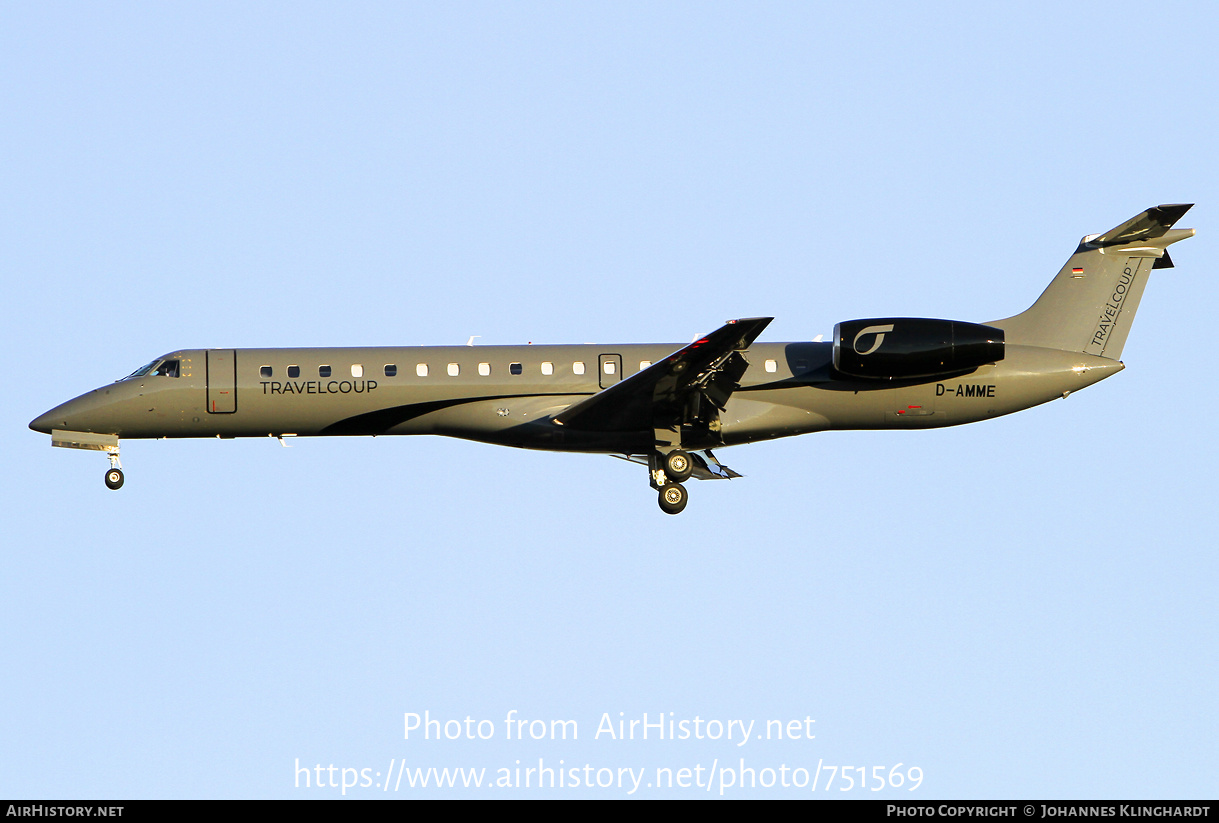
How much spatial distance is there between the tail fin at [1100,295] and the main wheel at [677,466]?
23.0 feet

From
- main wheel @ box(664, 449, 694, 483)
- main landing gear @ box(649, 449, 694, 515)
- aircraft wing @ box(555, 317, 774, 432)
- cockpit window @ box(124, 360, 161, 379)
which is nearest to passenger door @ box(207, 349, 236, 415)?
cockpit window @ box(124, 360, 161, 379)

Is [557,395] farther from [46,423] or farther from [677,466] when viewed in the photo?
[46,423]

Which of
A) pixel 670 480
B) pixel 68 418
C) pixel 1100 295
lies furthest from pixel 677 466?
pixel 68 418

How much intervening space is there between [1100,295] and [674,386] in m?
9.15

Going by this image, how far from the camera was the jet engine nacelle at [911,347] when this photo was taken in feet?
80.8

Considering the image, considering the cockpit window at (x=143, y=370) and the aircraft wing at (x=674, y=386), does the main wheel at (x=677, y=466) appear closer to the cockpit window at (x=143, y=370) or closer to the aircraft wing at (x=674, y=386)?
the aircraft wing at (x=674, y=386)

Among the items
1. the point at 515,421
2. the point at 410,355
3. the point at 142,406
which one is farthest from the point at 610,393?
the point at 142,406

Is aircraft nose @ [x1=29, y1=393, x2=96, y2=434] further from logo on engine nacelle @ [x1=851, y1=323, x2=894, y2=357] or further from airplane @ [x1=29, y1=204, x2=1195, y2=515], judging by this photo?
logo on engine nacelle @ [x1=851, y1=323, x2=894, y2=357]

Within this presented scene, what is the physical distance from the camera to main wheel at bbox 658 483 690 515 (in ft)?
84.5

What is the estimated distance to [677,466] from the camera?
83.6 feet

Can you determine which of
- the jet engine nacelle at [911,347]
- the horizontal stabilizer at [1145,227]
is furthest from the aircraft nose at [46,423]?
the horizontal stabilizer at [1145,227]

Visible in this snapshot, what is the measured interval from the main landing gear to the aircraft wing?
2.43 feet
